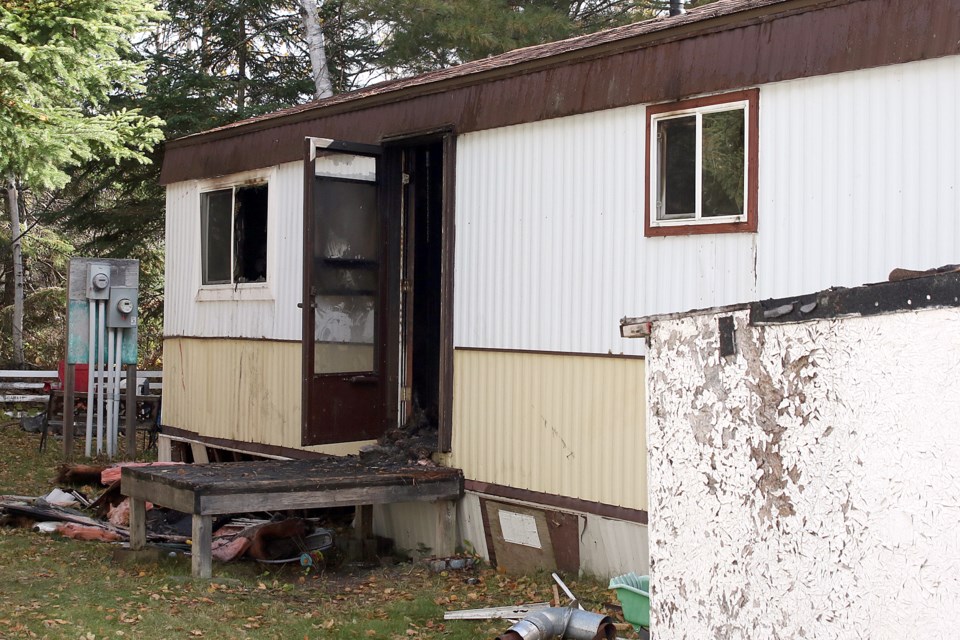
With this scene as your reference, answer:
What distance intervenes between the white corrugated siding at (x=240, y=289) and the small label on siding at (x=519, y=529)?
2835mm

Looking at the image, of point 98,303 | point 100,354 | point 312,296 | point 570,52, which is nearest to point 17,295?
point 98,303

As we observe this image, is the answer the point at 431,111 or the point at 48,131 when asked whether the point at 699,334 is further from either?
the point at 48,131

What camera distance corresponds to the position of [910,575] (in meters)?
3.03

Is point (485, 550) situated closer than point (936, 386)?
No

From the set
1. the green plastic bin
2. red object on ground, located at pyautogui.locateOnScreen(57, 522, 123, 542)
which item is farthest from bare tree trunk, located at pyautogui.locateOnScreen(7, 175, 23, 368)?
the green plastic bin

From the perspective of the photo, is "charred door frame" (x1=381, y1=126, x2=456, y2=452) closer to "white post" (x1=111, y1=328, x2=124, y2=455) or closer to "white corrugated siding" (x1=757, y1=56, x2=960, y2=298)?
"white corrugated siding" (x1=757, y1=56, x2=960, y2=298)

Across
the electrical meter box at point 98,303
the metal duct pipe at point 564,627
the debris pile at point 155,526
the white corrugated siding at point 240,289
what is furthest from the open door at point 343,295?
the electrical meter box at point 98,303

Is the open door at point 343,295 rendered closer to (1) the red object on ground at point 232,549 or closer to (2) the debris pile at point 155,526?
(2) the debris pile at point 155,526

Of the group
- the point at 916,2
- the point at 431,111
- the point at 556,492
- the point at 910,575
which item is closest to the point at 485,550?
the point at 556,492

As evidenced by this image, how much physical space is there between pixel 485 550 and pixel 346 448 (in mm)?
1821

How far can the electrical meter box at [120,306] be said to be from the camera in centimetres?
1484

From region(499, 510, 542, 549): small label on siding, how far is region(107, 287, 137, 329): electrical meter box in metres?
8.58

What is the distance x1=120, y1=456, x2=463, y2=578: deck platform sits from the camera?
751 centimetres

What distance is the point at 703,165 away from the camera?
21.6ft
